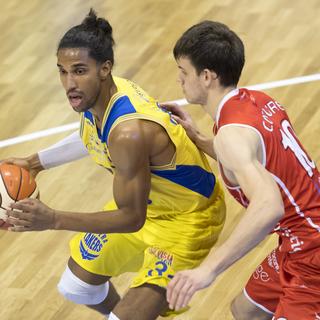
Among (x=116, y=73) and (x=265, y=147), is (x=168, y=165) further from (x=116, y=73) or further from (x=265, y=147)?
(x=116, y=73)

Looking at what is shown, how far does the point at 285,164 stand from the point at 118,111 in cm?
97

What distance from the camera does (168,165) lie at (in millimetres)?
5113

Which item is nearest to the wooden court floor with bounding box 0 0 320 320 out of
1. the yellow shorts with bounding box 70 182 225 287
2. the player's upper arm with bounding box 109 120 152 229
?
the yellow shorts with bounding box 70 182 225 287

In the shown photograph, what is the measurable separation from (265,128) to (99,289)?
1.68 meters

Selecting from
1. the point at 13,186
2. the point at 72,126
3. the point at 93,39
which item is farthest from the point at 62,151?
the point at 72,126

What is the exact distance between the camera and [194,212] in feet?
17.4

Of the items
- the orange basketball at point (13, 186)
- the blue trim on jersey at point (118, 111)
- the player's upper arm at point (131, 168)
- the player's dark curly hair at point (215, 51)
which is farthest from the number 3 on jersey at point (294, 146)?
the orange basketball at point (13, 186)

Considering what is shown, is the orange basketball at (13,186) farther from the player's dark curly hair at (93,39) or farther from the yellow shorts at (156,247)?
the player's dark curly hair at (93,39)

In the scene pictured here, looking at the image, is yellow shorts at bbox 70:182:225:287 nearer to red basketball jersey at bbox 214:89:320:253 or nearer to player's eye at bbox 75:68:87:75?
red basketball jersey at bbox 214:89:320:253

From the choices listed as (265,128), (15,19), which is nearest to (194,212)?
(265,128)

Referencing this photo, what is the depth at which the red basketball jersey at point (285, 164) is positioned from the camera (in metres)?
4.40

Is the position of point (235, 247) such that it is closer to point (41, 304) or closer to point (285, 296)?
point (285, 296)

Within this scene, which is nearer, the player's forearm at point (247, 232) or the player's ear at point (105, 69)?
the player's forearm at point (247, 232)

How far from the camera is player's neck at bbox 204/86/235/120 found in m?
4.57
